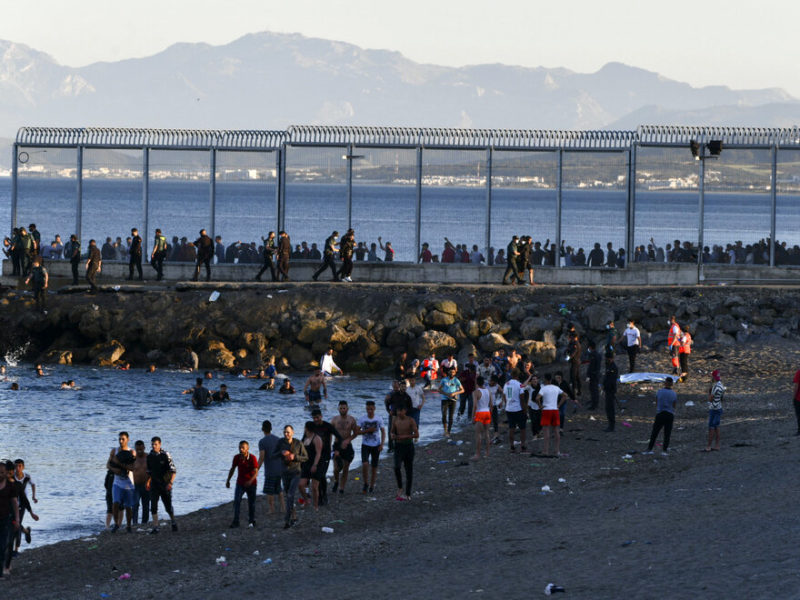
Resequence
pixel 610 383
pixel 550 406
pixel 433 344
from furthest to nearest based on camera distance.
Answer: pixel 433 344
pixel 610 383
pixel 550 406

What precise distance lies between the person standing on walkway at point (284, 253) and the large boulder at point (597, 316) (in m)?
9.26

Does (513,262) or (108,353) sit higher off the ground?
(513,262)

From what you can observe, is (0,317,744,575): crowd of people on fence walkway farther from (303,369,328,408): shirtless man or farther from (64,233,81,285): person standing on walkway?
(64,233,81,285): person standing on walkway

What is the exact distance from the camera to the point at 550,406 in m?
21.5

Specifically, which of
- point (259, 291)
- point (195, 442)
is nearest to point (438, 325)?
point (259, 291)

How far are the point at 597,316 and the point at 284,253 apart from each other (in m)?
9.77

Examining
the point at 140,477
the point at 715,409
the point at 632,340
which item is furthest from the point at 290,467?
the point at 632,340

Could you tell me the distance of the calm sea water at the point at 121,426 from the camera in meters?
20.9

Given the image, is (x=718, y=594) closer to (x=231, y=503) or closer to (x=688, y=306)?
(x=231, y=503)

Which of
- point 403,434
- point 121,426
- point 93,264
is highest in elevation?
point 93,264

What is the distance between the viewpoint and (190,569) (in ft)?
50.6

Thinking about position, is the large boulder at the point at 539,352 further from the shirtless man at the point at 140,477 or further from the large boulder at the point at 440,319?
the shirtless man at the point at 140,477

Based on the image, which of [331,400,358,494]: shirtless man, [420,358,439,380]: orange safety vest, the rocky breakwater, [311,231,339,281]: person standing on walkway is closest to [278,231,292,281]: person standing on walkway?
[311,231,339,281]: person standing on walkway

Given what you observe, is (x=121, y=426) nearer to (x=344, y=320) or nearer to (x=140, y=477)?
(x=344, y=320)
